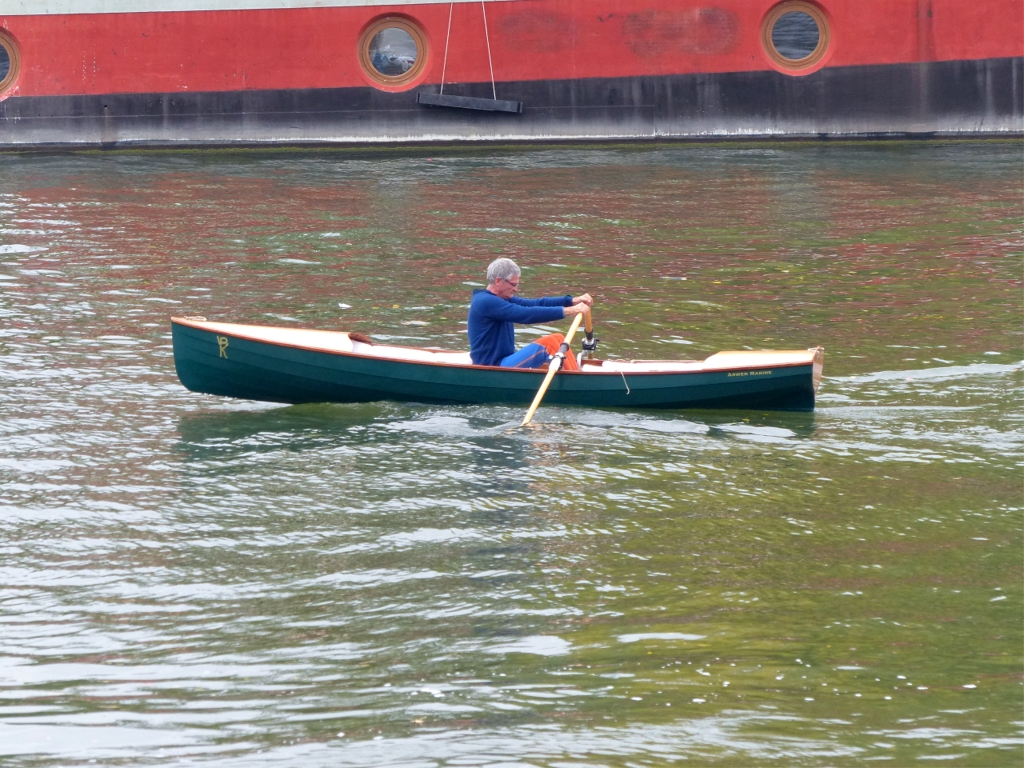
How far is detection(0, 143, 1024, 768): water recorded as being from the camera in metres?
5.80

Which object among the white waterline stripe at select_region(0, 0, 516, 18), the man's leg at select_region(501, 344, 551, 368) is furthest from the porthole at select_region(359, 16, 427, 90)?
the man's leg at select_region(501, 344, 551, 368)

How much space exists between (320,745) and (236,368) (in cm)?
554

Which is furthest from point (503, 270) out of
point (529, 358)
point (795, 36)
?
point (795, 36)

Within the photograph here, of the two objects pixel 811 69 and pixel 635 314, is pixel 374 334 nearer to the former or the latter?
pixel 635 314

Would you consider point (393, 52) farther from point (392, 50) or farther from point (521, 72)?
point (521, 72)

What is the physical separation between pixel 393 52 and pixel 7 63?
6.69m

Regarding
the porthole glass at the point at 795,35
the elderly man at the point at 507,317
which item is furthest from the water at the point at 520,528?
the porthole glass at the point at 795,35

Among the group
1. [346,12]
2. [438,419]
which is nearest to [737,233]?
[438,419]

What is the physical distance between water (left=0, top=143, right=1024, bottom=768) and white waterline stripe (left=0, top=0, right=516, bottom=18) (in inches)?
296

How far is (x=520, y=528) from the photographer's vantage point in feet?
27.0

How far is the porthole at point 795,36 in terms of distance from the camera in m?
23.3

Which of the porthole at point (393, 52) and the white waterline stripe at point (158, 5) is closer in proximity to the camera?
the white waterline stripe at point (158, 5)

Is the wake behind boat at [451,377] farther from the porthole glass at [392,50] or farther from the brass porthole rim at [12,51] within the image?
the brass porthole rim at [12,51]

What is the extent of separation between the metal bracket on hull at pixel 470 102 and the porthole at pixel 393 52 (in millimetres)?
443
